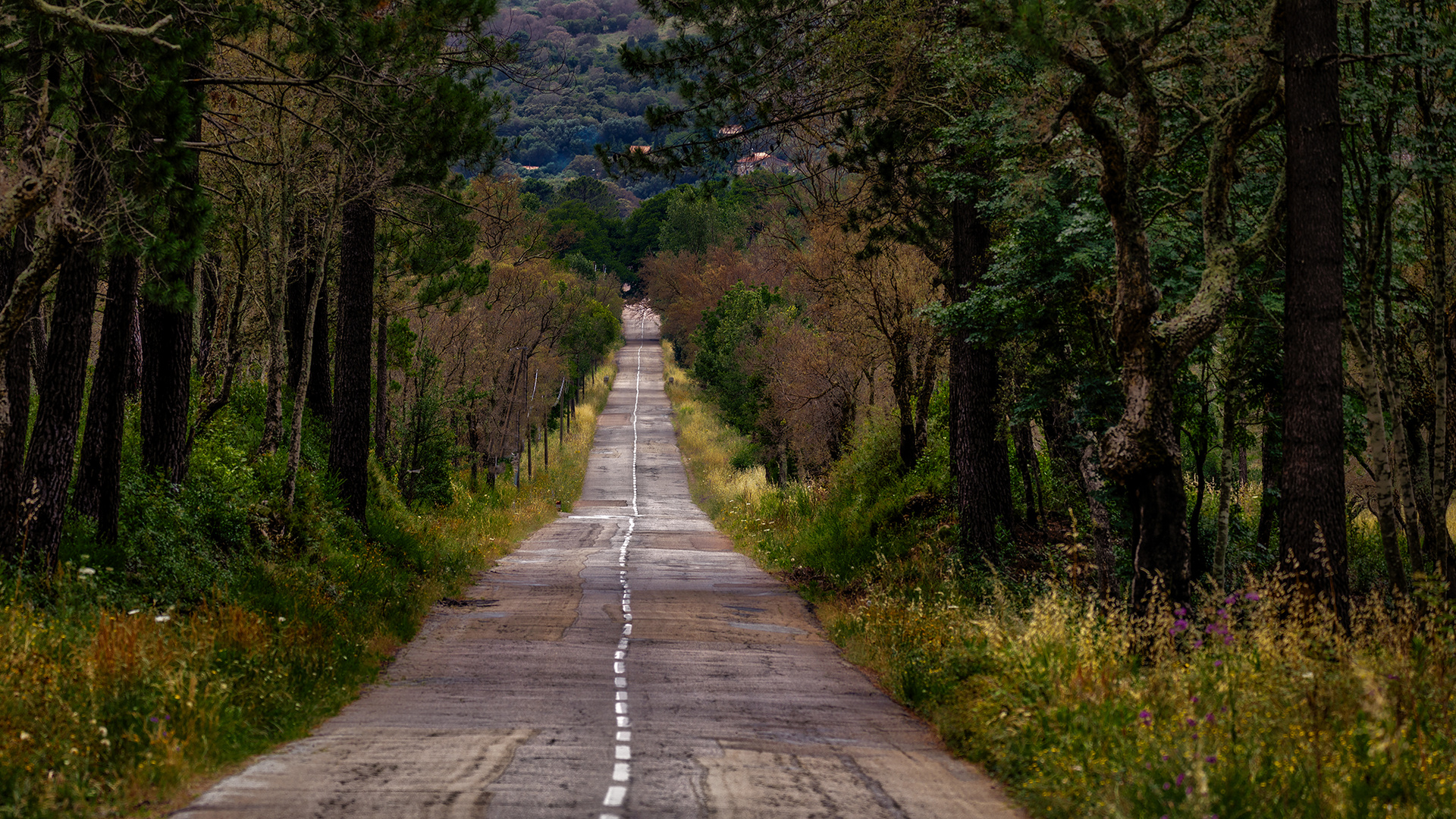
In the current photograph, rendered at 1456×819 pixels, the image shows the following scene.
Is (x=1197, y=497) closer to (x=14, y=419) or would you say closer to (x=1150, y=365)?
(x=1150, y=365)

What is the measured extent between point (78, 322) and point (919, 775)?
9410mm

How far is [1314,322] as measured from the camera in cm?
1111

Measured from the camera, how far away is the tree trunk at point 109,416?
515 inches

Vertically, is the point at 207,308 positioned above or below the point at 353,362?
above

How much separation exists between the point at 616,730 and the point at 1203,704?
5026mm

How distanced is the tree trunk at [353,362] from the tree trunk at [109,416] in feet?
29.0

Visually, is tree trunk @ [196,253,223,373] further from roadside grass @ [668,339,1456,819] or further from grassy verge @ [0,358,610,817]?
roadside grass @ [668,339,1456,819]

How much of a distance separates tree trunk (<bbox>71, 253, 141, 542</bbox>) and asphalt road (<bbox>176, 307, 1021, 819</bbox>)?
3.71 m

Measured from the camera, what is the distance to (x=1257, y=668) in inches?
336

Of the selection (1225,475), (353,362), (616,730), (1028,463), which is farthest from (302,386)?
(1028,463)

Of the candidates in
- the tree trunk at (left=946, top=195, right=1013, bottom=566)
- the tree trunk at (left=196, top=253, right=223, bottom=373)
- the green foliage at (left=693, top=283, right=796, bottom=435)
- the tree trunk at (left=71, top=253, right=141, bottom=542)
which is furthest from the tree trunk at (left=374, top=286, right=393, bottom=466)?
the green foliage at (left=693, top=283, right=796, bottom=435)

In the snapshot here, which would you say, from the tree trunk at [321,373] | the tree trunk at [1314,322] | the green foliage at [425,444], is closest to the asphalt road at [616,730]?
the tree trunk at [1314,322]

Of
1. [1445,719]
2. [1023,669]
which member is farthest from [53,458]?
Result: [1445,719]

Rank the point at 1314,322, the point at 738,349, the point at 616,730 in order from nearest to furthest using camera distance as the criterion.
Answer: the point at 616,730, the point at 1314,322, the point at 738,349
